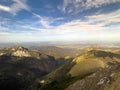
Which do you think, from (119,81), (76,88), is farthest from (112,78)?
(76,88)

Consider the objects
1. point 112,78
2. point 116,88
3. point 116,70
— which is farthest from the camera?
point 116,70

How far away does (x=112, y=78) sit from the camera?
7956 centimetres

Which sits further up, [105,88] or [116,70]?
[116,70]

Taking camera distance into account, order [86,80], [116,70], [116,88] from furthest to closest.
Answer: [86,80] → [116,70] → [116,88]

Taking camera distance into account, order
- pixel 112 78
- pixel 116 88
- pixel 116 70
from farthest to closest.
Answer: pixel 116 70
pixel 112 78
pixel 116 88

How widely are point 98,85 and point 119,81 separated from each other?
9122mm

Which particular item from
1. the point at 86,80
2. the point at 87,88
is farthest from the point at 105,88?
the point at 86,80

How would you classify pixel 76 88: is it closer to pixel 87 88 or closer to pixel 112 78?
pixel 87 88

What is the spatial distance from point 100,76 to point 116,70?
27.0ft

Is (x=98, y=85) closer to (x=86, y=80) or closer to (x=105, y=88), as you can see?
(x=105, y=88)

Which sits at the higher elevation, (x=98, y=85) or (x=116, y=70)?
(x=116, y=70)

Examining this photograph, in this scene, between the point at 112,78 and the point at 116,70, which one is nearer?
the point at 112,78

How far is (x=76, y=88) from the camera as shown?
9038 centimetres

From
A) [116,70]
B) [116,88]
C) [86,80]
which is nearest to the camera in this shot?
[116,88]
